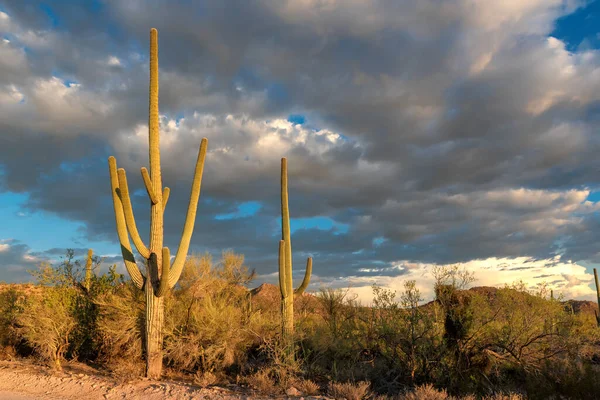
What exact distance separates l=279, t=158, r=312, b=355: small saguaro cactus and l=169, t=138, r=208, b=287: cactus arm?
113 inches

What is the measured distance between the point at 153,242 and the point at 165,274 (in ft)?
4.57

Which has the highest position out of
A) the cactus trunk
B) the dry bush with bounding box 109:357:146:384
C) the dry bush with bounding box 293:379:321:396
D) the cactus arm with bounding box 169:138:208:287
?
the cactus arm with bounding box 169:138:208:287

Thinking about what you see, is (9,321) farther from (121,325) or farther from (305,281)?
(305,281)

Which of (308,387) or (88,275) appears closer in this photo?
(308,387)

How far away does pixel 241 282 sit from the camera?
17297mm

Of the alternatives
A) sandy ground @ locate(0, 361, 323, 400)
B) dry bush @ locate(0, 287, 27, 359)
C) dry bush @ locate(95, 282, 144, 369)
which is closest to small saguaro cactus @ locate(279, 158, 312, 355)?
sandy ground @ locate(0, 361, 323, 400)

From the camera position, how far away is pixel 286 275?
48.9 feet

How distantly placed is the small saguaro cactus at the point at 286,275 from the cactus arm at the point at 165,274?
351 cm

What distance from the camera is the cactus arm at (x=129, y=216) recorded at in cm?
1352

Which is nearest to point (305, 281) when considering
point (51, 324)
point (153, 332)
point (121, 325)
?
point (153, 332)

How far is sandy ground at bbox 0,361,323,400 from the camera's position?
11.0m

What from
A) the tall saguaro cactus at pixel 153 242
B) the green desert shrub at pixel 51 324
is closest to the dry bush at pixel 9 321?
the green desert shrub at pixel 51 324

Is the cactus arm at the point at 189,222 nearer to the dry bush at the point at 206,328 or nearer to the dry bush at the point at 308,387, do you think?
the dry bush at the point at 206,328

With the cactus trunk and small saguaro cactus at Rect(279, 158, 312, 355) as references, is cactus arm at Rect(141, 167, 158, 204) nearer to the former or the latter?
the cactus trunk
